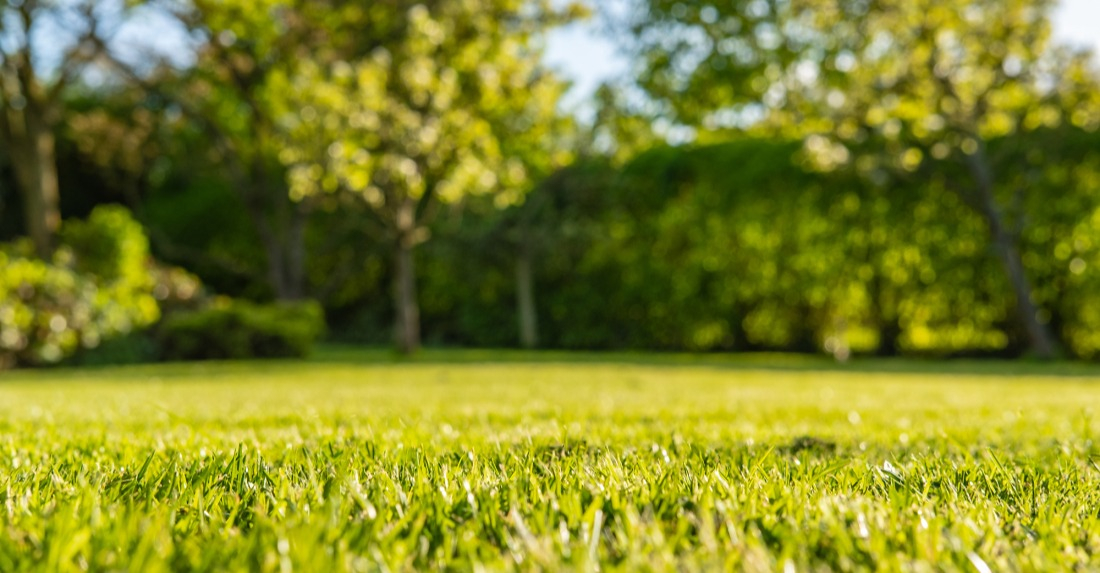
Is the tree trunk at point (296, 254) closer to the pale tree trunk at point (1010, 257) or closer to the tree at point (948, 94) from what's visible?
the tree at point (948, 94)

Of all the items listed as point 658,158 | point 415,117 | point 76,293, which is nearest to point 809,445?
point 415,117

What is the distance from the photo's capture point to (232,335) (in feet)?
43.3

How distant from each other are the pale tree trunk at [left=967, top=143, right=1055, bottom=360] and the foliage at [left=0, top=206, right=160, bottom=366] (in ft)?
44.4

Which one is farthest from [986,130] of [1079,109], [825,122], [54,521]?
[54,521]

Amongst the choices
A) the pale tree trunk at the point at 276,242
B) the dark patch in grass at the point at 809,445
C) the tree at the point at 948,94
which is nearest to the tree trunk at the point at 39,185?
the pale tree trunk at the point at 276,242

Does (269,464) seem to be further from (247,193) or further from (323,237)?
(323,237)

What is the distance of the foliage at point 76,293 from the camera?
1096 cm

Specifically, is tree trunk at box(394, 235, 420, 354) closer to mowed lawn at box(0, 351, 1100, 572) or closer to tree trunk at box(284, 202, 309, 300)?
tree trunk at box(284, 202, 309, 300)

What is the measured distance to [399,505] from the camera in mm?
1491

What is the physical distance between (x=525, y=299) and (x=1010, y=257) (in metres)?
9.01

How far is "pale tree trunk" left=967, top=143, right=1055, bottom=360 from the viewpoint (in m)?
12.7

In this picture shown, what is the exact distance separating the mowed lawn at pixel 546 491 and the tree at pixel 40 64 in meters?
12.9

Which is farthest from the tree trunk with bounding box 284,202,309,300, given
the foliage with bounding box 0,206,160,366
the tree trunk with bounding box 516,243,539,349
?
the tree trunk with bounding box 516,243,539,349

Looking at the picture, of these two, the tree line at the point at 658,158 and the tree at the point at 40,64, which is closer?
the tree line at the point at 658,158
